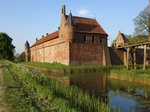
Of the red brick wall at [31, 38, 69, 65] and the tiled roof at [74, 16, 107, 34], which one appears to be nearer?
the red brick wall at [31, 38, 69, 65]

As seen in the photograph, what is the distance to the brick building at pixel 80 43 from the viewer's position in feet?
87.8

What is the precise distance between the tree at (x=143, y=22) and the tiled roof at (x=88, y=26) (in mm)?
8912

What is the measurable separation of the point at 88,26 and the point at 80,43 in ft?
14.7

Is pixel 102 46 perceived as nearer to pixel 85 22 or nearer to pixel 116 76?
pixel 85 22

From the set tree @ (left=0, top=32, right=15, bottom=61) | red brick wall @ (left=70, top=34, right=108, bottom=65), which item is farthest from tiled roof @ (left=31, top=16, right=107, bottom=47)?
tree @ (left=0, top=32, right=15, bottom=61)

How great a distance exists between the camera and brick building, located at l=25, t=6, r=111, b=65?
1054 inches

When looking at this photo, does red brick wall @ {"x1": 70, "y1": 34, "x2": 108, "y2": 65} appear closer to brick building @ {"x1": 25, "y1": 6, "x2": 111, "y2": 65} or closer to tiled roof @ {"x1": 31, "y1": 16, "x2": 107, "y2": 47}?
brick building @ {"x1": 25, "y1": 6, "x2": 111, "y2": 65}

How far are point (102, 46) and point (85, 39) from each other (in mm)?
3347

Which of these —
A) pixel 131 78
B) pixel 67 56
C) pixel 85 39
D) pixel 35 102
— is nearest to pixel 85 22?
pixel 85 39

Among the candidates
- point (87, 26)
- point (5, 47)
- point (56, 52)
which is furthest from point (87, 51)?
point (5, 47)

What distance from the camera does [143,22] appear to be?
34.1 metres

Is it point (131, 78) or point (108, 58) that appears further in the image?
point (108, 58)

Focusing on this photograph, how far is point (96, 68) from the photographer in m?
22.8

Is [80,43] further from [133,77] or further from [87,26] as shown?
[133,77]
